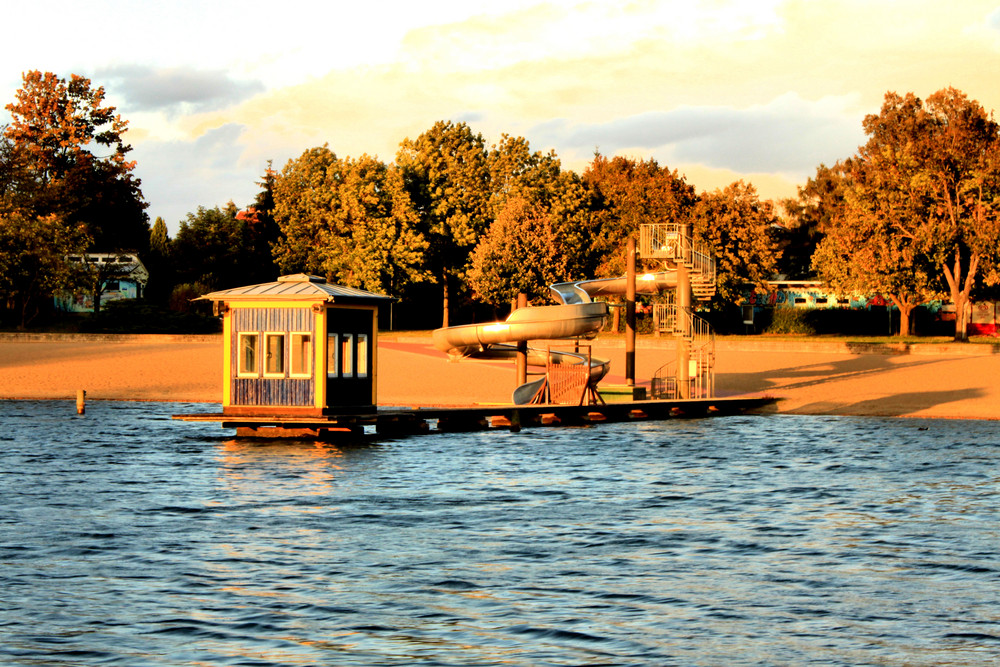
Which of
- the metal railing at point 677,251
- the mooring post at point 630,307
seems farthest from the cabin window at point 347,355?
the metal railing at point 677,251

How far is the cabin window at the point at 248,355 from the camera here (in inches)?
1277

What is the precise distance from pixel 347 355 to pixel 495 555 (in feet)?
50.3

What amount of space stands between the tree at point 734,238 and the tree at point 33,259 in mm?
45920

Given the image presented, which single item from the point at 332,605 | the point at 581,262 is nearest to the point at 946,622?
the point at 332,605

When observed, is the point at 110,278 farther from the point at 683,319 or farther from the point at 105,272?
the point at 683,319

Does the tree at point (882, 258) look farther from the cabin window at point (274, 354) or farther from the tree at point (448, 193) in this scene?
the cabin window at point (274, 354)

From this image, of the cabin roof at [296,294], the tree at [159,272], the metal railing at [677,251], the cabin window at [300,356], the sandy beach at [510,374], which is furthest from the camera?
the tree at [159,272]

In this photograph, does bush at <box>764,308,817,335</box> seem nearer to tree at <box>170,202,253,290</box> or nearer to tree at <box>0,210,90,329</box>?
tree at <box>170,202,253,290</box>

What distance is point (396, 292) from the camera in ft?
302

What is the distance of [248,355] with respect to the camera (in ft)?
107

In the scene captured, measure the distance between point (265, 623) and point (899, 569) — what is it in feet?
Result: 31.4

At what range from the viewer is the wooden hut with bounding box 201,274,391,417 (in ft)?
105

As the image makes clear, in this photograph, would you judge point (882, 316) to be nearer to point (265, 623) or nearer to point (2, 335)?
point (2, 335)

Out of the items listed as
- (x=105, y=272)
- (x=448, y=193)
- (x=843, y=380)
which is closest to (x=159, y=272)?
(x=105, y=272)
